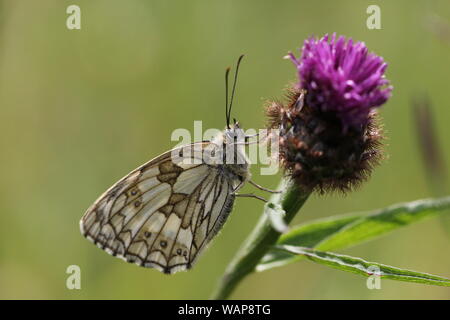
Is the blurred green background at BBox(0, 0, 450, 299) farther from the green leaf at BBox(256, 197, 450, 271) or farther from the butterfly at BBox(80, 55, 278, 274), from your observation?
the green leaf at BBox(256, 197, 450, 271)

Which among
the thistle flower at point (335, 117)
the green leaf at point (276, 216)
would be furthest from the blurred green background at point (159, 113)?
the green leaf at point (276, 216)

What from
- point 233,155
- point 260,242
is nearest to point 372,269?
point 260,242

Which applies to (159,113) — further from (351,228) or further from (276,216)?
(276,216)

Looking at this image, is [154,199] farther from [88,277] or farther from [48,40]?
[48,40]

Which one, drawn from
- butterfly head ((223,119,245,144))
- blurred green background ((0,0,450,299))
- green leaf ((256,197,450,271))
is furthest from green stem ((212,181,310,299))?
blurred green background ((0,0,450,299))

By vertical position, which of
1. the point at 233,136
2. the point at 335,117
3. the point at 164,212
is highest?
the point at 233,136

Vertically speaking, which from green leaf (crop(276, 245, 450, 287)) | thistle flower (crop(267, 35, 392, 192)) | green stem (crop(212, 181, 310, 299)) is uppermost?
thistle flower (crop(267, 35, 392, 192))

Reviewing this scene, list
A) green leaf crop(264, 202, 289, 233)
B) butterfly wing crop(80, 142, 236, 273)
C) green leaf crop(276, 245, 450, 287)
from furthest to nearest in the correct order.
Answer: butterfly wing crop(80, 142, 236, 273) → green leaf crop(276, 245, 450, 287) → green leaf crop(264, 202, 289, 233)
